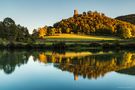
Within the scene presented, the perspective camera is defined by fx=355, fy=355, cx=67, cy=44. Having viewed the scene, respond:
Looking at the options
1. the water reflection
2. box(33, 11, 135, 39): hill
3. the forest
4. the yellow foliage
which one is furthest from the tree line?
the water reflection

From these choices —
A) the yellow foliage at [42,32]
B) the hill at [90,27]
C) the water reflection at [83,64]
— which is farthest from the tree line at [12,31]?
the water reflection at [83,64]

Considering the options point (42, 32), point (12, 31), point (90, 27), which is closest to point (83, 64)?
point (12, 31)

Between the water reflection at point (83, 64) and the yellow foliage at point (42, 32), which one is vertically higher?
the yellow foliage at point (42, 32)

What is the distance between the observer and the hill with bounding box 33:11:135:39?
114 metres

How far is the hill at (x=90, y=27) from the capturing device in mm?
114081

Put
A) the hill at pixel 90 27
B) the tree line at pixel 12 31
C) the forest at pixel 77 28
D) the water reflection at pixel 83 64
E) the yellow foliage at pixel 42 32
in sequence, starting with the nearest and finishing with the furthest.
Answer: the water reflection at pixel 83 64
the tree line at pixel 12 31
the forest at pixel 77 28
the yellow foliage at pixel 42 32
the hill at pixel 90 27

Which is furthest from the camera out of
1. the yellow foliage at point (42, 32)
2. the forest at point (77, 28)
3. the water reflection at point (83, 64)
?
the yellow foliage at point (42, 32)

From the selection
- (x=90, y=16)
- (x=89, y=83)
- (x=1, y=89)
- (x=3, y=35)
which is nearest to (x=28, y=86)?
(x=1, y=89)

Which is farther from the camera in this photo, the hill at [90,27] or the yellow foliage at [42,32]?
the hill at [90,27]

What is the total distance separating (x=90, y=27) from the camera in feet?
411

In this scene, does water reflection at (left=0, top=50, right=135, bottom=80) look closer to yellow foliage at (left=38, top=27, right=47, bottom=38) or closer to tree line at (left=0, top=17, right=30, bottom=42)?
tree line at (left=0, top=17, right=30, bottom=42)

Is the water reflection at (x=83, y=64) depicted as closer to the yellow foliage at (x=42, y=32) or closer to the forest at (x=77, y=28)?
the forest at (x=77, y=28)

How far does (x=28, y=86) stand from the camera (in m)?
21.3

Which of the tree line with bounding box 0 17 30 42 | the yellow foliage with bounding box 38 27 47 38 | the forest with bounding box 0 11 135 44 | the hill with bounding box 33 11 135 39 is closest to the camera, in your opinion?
the tree line with bounding box 0 17 30 42
